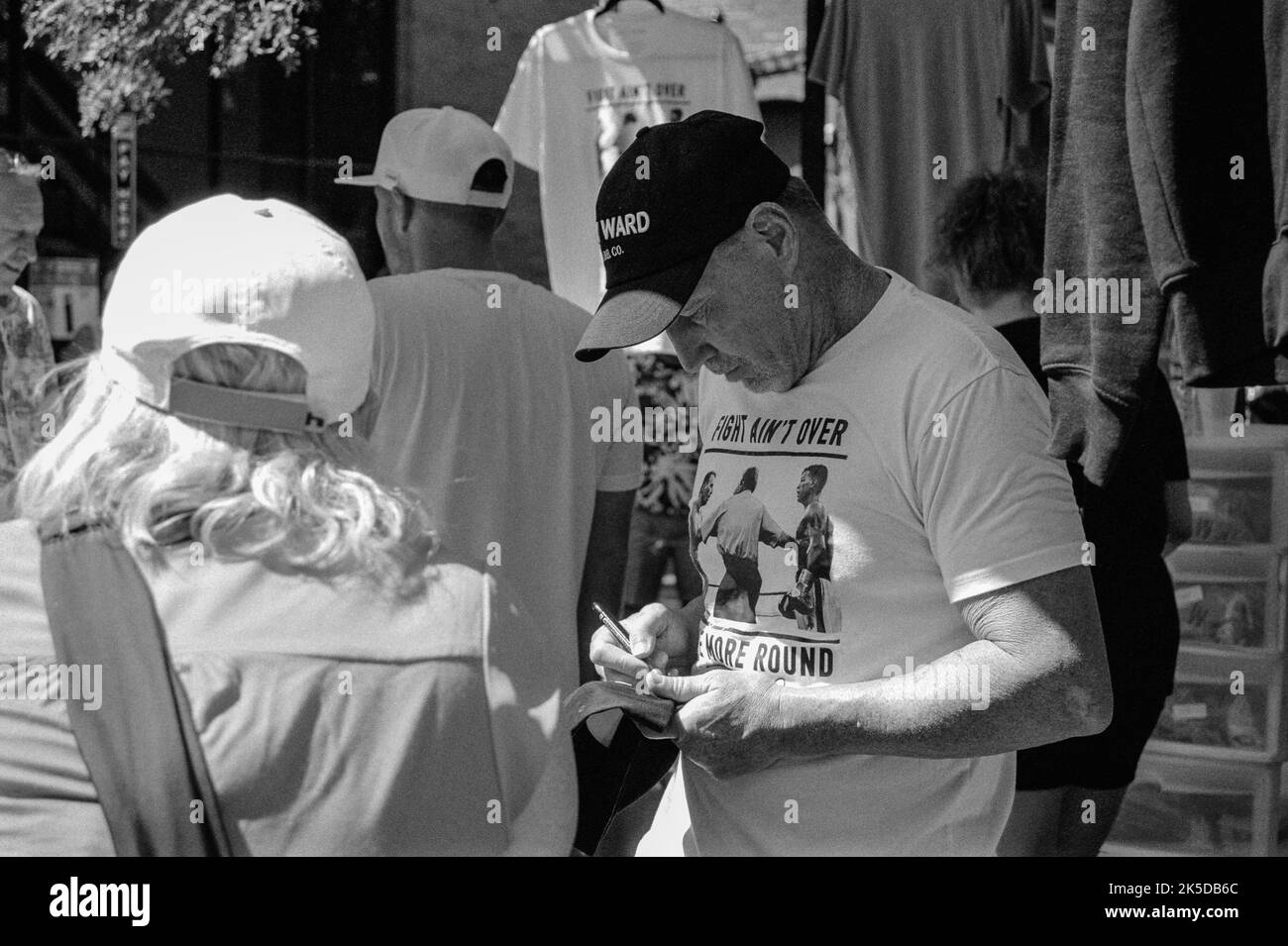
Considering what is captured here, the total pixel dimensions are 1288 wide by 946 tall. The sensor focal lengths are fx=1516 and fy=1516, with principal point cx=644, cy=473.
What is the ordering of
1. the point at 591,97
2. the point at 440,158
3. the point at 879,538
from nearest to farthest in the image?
the point at 879,538 → the point at 440,158 → the point at 591,97

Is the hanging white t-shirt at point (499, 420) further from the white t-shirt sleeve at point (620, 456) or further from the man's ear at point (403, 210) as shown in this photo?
the man's ear at point (403, 210)

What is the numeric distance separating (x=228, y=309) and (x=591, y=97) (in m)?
2.74

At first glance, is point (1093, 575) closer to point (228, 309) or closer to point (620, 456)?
point (620, 456)

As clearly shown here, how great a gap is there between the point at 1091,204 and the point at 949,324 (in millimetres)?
405

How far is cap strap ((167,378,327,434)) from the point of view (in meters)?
1.43

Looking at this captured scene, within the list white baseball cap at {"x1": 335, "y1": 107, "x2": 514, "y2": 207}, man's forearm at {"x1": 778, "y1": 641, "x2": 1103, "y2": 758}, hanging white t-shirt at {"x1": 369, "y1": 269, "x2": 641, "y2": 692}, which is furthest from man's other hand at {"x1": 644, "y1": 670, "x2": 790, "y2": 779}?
white baseball cap at {"x1": 335, "y1": 107, "x2": 514, "y2": 207}

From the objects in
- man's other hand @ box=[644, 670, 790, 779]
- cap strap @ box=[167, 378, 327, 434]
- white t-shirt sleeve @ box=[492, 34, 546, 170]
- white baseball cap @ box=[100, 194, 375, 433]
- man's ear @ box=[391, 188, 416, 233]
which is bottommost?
man's other hand @ box=[644, 670, 790, 779]

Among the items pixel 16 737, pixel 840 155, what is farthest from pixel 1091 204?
pixel 840 155

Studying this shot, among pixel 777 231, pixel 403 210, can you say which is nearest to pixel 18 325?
pixel 403 210

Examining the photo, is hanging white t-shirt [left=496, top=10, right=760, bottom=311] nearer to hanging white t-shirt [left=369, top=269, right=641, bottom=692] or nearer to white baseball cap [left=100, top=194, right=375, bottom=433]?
hanging white t-shirt [left=369, top=269, right=641, bottom=692]

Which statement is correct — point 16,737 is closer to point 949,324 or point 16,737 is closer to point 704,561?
point 704,561

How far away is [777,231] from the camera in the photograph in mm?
1998

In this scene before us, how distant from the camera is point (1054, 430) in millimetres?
2182

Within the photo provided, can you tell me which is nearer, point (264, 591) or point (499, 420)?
point (264, 591)
